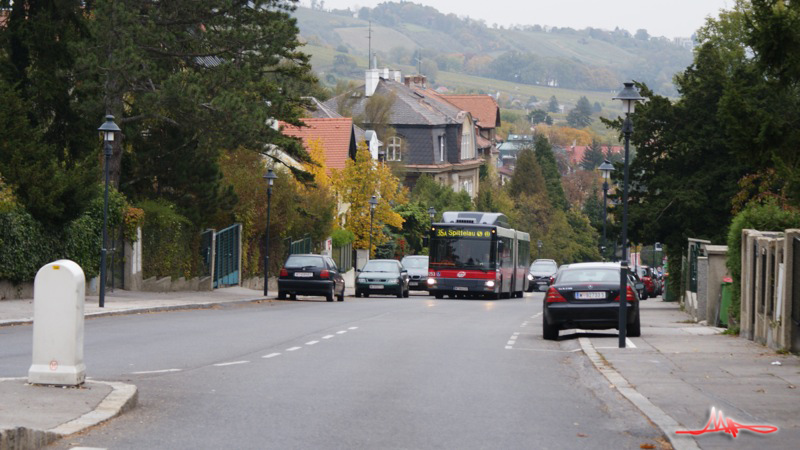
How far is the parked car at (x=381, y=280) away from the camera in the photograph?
48594mm

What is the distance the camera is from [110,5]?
33.8 metres

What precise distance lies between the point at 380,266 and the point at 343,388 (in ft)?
118

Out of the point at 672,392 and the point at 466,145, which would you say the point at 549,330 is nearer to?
the point at 672,392

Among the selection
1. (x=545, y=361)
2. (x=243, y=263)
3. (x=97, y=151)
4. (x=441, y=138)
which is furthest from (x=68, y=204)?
(x=441, y=138)

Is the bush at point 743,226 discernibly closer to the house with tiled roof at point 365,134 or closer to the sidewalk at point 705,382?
the sidewalk at point 705,382

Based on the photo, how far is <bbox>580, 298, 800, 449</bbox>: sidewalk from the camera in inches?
410

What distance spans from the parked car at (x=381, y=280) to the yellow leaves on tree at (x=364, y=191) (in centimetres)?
1599

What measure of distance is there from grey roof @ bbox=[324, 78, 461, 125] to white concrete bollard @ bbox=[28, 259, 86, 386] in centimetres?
8278

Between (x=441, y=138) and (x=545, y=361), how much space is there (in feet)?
281

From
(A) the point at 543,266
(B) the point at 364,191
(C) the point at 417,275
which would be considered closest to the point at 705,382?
(C) the point at 417,275

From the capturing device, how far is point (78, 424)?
9.83 metres

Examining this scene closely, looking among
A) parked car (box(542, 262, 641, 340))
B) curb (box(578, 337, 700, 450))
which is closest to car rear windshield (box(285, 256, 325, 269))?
parked car (box(542, 262, 641, 340))

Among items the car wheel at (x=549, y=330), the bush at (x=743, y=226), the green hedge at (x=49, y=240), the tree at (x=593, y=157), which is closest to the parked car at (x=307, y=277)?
the green hedge at (x=49, y=240)

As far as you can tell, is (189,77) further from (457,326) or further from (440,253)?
(440,253)
